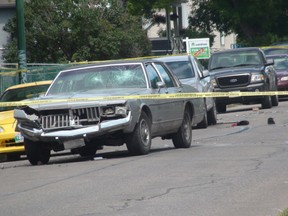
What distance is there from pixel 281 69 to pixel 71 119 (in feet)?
69.4

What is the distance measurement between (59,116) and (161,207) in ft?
18.3

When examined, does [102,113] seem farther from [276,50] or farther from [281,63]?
[276,50]

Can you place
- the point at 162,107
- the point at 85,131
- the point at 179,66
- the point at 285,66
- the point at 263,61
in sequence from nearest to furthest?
the point at 85,131 → the point at 162,107 → the point at 179,66 → the point at 263,61 → the point at 285,66

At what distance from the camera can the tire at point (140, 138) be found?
51.1ft

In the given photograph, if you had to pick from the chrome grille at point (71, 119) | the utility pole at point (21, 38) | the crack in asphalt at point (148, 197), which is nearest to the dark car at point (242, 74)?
the utility pole at point (21, 38)

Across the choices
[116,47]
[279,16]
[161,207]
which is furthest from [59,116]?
[279,16]

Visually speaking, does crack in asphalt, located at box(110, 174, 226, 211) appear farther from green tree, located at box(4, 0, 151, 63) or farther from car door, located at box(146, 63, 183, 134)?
green tree, located at box(4, 0, 151, 63)

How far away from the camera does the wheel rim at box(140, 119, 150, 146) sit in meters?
15.8

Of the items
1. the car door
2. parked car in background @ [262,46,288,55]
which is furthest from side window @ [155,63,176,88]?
parked car in background @ [262,46,288,55]

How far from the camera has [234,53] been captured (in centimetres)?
3050

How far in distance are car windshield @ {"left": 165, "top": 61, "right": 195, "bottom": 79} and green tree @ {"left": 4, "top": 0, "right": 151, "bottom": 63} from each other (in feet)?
33.9

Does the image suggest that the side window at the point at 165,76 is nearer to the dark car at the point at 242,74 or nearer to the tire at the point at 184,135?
the tire at the point at 184,135

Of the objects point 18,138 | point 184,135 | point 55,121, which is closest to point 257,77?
point 184,135

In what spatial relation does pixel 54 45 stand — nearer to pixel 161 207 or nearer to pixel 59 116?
pixel 59 116
